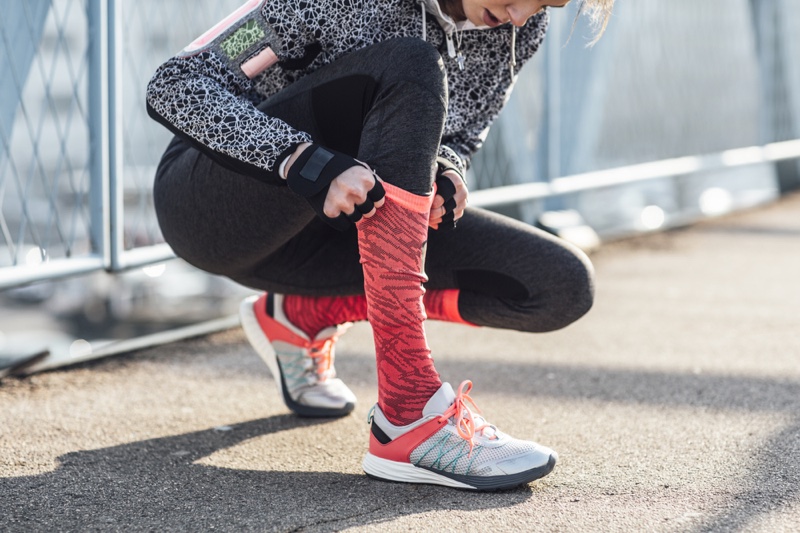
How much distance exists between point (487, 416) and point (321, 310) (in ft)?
1.30

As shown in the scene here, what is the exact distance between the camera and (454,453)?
158 centimetres

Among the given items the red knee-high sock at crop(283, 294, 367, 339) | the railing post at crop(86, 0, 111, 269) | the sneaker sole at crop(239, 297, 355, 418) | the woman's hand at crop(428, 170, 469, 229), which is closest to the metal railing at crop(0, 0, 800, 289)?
the railing post at crop(86, 0, 111, 269)

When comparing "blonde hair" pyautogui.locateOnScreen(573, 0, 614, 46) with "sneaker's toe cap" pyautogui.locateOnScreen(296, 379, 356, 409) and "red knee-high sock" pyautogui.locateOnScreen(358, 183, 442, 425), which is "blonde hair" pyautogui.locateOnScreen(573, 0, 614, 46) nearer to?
"red knee-high sock" pyautogui.locateOnScreen(358, 183, 442, 425)

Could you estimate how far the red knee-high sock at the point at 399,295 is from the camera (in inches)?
59.7

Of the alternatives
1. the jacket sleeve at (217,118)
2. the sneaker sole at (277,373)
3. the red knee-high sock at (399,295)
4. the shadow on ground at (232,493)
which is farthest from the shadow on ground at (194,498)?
the jacket sleeve at (217,118)

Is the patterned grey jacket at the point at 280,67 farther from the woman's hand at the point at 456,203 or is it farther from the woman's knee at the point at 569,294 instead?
the woman's knee at the point at 569,294

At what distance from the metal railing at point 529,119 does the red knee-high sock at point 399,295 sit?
1027mm

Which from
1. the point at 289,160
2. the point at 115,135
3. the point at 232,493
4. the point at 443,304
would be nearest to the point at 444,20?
the point at 289,160

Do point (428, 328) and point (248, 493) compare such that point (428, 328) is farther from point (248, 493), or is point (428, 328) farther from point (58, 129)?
point (248, 493)

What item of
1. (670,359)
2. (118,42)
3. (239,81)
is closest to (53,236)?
(118,42)

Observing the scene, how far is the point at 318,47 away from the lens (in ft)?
5.62

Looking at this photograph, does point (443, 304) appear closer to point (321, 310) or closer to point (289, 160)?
point (321, 310)

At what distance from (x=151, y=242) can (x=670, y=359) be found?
4.43 ft

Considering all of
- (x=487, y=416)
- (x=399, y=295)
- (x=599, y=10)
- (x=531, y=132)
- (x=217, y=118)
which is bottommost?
(x=487, y=416)
